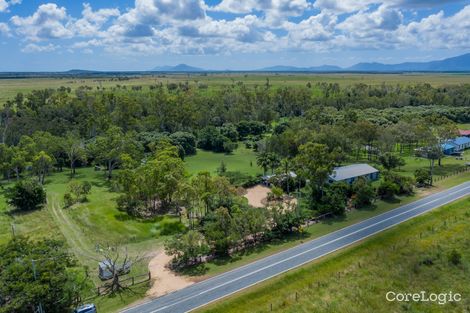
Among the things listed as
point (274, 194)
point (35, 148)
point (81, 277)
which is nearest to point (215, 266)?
point (81, 277)

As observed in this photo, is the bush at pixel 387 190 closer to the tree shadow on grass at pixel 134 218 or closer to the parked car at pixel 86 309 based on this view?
the tree shadow on grass at pixel 134 218

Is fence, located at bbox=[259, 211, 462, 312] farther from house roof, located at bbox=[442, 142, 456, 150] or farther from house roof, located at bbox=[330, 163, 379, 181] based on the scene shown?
house roof, located at bbox=[442, 142, 456, 150]

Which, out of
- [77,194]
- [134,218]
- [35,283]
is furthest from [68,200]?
[35,283]

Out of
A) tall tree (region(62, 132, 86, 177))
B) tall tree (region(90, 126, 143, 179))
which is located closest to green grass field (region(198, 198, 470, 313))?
tall tree (region(90, 126, 143, 179))

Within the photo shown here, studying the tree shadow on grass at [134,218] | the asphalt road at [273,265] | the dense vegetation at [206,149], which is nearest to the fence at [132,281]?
the dense vegetation at [206,149]

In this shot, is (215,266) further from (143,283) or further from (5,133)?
(5,133)

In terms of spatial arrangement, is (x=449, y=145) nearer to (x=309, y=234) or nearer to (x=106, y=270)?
(x=309, y=234)

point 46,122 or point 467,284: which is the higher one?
point 46,122
